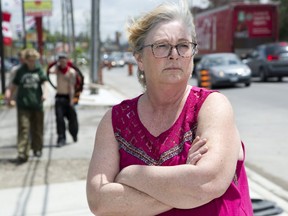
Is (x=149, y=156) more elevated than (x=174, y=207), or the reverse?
(x=149, y=156)

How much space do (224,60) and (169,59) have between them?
55.4 feet

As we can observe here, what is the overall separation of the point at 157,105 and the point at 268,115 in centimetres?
877

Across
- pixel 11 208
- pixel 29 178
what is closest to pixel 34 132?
pixel 29 178

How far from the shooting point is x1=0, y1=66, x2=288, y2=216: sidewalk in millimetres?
4570

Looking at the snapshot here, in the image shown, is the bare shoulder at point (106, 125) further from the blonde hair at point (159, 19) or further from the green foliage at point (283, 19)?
the green foliage at point (283, 19)

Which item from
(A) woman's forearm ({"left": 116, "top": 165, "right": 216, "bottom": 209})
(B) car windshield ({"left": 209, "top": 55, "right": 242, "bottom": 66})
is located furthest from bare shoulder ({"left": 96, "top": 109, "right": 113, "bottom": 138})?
(B) car windshield ({"left": 209, "top": 55, "right": 242, "bottom": 66})

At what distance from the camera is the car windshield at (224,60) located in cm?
1833

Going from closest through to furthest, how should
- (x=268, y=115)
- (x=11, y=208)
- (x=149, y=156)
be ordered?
1. (x=149, y=156)
2. (x=11, y=208)
3. (x=268, y=115)

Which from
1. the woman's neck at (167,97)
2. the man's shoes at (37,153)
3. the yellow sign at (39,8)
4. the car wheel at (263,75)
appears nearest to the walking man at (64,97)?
the man's shoes at (37,153)

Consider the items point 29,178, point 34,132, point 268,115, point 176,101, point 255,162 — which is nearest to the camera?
point 176,101

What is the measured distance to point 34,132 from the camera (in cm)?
708

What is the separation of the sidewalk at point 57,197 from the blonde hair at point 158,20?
2773 millimetres

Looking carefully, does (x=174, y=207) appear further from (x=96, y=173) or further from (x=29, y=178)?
(x=29, y=178)

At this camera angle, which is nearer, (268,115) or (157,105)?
(157,105)
